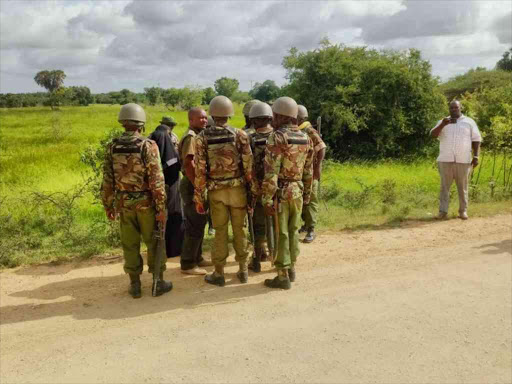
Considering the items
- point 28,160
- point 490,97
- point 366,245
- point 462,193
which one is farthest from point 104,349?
point 490,97

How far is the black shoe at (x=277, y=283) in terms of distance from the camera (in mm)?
4996

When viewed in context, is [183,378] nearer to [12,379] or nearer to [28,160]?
[12,379]

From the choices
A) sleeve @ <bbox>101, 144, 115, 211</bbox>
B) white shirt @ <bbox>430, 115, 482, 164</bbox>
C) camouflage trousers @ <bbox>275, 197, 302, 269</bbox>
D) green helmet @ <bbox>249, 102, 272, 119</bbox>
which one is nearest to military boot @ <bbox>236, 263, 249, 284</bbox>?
Answer: camouflage trousers @ <bbox>275, 197, 302, 269</bbox>

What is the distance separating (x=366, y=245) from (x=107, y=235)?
12.6 feet

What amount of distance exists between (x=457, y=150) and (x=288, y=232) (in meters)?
4.18

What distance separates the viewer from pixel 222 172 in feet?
16.1

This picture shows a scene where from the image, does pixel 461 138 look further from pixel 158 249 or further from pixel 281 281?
pixel 158 249

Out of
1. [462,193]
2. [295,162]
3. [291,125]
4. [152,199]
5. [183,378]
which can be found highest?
[291,125]

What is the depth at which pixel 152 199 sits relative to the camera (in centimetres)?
479

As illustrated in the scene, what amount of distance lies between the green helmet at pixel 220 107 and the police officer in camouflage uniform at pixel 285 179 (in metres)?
0.48

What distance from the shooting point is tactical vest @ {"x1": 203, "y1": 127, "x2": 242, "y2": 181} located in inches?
192

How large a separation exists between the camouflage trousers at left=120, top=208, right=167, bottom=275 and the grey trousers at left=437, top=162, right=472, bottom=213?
5.32m

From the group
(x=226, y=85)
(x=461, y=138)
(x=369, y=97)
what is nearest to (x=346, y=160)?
(x=369, y=97)

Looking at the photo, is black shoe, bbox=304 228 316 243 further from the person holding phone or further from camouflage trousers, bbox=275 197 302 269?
the person holding phone
